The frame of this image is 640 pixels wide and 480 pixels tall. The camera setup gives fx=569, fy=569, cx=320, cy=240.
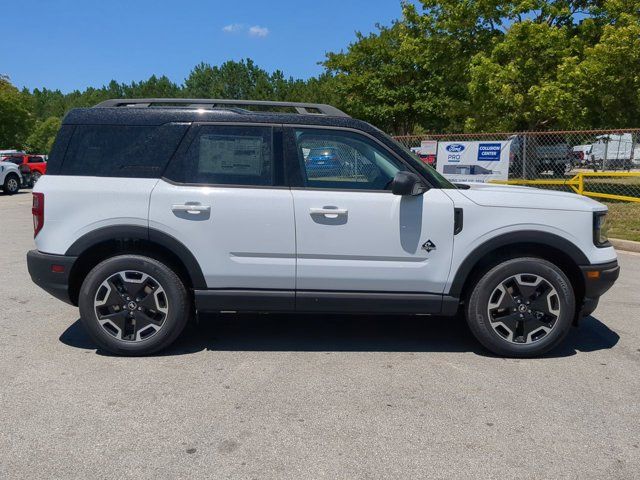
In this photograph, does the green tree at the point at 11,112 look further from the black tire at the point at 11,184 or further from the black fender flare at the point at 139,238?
the black fender flare at the point at 139,238

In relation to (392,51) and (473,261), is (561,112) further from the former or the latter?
(392,51)

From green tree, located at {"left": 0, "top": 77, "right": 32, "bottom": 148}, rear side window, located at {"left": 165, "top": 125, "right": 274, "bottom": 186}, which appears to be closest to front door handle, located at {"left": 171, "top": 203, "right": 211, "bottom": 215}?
rear side window, located at {"left": 165, "top": 125, "right": 274, "bottom": 186}

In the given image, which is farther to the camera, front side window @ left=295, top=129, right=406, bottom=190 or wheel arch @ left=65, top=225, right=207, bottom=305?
front side window @ left=295, top=129, right=406, bottom=190

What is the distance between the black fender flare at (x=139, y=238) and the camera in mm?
4191

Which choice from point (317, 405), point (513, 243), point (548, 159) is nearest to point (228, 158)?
point (317, 405)

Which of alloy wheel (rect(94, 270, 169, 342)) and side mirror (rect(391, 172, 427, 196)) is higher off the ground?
side mirror (rect(391, 172, 427, 196))

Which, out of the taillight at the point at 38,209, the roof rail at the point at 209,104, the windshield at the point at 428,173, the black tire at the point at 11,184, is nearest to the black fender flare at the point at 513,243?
the windshield at the point at 428,173

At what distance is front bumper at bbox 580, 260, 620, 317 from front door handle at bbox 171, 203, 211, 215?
285cm

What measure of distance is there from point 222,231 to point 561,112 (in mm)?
14585

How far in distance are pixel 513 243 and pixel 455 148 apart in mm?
11267

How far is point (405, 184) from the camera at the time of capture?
407 cm

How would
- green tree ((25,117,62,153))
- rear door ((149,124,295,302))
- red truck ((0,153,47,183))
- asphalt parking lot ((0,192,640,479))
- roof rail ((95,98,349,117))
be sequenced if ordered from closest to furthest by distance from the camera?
asphalt parking lot ((0,192,640,479)) → rear door ((149,124,295,302)) → roof rail ((95,98,349,117)) → red truck ((0,153,47,183)) → green tree ((25,117,62,153))

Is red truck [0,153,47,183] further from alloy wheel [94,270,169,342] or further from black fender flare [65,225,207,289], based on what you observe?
alloy wheel [94,270,169,342]

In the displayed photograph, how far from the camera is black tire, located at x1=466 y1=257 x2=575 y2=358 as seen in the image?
13.9ft
